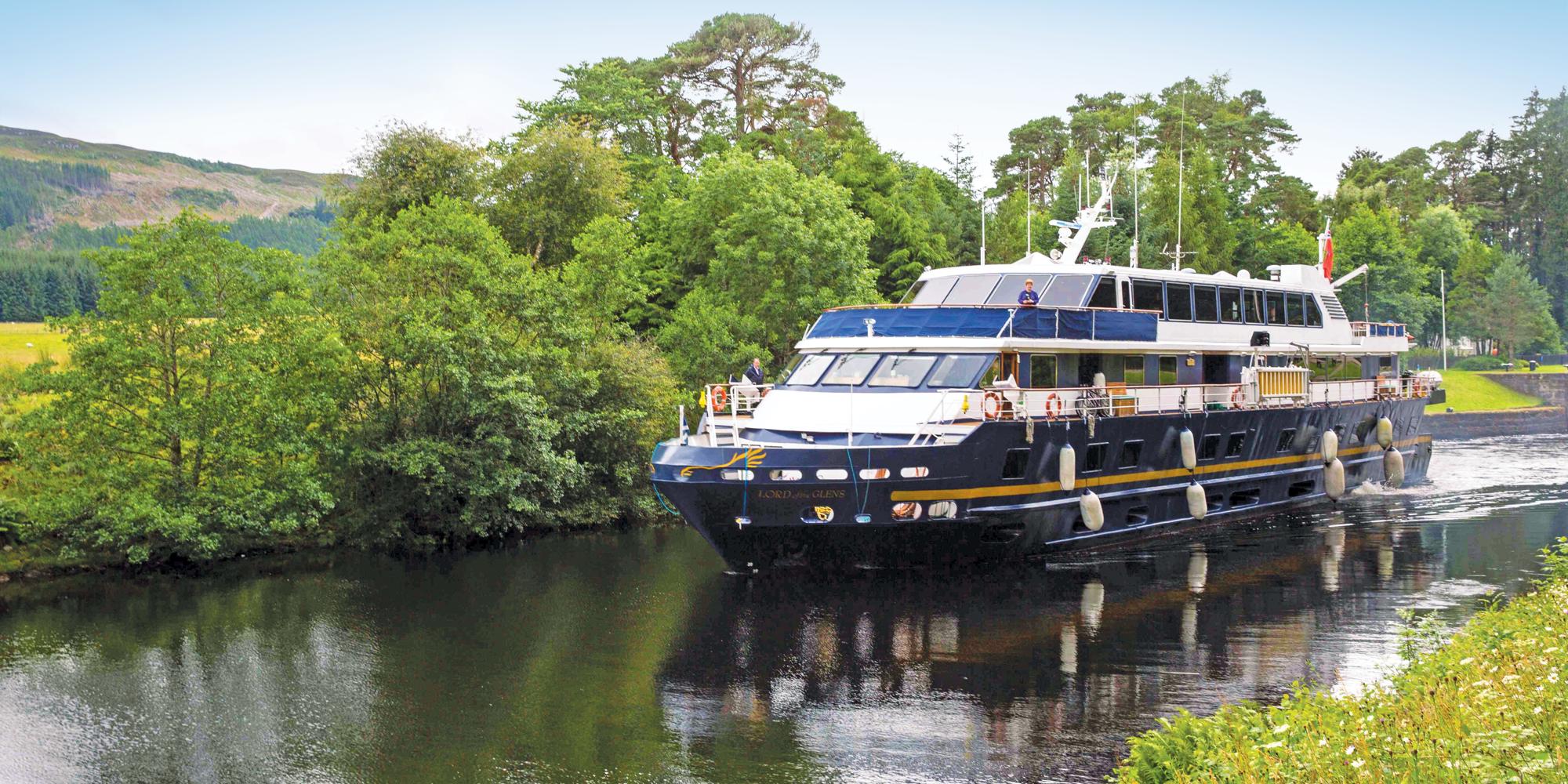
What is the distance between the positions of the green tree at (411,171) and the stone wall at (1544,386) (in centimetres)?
5970

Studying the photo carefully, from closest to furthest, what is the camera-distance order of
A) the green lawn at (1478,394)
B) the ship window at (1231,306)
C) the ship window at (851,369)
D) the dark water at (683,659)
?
the dark water at (683,659) < the ship window at (851,369) < the ship window at (1231,306) < the green lawn at (1478,394)

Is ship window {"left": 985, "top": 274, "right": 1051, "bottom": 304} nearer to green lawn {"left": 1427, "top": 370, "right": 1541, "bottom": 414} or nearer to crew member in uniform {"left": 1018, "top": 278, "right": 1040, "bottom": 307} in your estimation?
crew member in uniform {"left": 1018, "top": 278, "right": 1040, "bottom": 307}

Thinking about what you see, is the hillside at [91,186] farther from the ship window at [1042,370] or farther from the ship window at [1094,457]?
the ship window at [1094,457]

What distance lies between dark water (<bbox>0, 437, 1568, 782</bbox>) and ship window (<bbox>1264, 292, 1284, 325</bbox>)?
263 inches

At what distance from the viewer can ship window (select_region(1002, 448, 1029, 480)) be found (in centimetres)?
2461

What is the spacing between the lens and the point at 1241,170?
90.6 m

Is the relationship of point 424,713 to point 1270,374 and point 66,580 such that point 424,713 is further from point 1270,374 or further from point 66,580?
point 1270,374

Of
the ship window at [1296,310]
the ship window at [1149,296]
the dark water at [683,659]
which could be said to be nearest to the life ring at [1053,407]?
the dark water at [683,659]

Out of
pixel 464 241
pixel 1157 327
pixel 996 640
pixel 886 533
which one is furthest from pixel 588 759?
pixel 464 241

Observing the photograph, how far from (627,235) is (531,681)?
24.4m

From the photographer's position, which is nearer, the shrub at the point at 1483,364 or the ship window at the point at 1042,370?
the ship window at the point at 1042,370

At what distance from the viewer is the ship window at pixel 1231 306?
32219 mm

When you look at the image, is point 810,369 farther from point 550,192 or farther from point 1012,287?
point 550,192

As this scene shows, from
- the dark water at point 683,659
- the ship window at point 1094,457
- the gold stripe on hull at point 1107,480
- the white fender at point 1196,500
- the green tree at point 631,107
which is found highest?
the green tree at point 631,107
